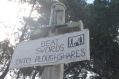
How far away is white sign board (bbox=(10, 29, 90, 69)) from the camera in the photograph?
320 centimetres

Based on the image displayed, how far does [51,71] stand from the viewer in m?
3.33

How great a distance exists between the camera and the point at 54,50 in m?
Answer: 3.43

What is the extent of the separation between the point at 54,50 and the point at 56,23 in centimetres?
41

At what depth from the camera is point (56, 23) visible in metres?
3.60

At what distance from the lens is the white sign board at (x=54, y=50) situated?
320 cm

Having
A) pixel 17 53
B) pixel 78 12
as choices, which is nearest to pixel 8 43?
pixel 78 12

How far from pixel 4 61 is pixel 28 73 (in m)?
1.74

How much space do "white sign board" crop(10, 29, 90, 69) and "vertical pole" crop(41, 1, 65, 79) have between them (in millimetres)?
80

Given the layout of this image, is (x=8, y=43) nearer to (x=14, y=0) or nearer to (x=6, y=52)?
(x=6, y=52)

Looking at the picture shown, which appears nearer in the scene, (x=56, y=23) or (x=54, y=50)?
(x=54, y=50)

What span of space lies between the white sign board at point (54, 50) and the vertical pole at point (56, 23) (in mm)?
80

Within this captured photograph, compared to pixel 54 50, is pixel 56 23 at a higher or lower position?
higher

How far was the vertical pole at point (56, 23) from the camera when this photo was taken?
330cm

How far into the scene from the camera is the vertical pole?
3297 millimetres
